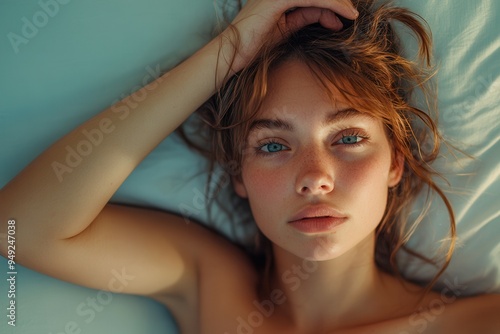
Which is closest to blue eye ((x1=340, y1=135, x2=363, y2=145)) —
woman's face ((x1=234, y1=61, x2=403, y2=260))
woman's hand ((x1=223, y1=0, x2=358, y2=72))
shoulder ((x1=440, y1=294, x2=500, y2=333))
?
woman's face ((x1=234, y1=61, x2=403, y2=260))

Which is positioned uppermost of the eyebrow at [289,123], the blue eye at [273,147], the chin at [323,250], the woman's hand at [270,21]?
the woman's hand at [270,21]

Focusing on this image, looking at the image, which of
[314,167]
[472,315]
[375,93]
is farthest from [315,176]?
[472,315]

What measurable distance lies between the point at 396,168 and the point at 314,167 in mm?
279

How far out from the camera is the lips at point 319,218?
123 cm

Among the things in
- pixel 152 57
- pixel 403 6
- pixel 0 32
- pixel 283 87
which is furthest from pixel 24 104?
pixel 403 6

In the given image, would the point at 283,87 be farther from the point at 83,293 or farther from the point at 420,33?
the point at 83,293

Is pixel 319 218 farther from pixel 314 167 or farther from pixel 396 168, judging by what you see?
pixel 396 168

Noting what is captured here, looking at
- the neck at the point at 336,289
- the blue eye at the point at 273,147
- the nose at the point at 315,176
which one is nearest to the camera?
the nose at the point at 315,176

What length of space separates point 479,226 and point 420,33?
0.49m

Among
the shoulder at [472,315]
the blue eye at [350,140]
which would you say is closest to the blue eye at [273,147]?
the blue eye at [350,140]

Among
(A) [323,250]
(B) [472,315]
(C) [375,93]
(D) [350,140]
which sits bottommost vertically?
(B) [472,315]

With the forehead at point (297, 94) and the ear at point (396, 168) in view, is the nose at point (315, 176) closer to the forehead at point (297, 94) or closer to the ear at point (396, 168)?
the forehead at point (297, 94)

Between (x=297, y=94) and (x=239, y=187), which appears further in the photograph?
(x=239, y=187)

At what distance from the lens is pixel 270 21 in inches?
52.1
